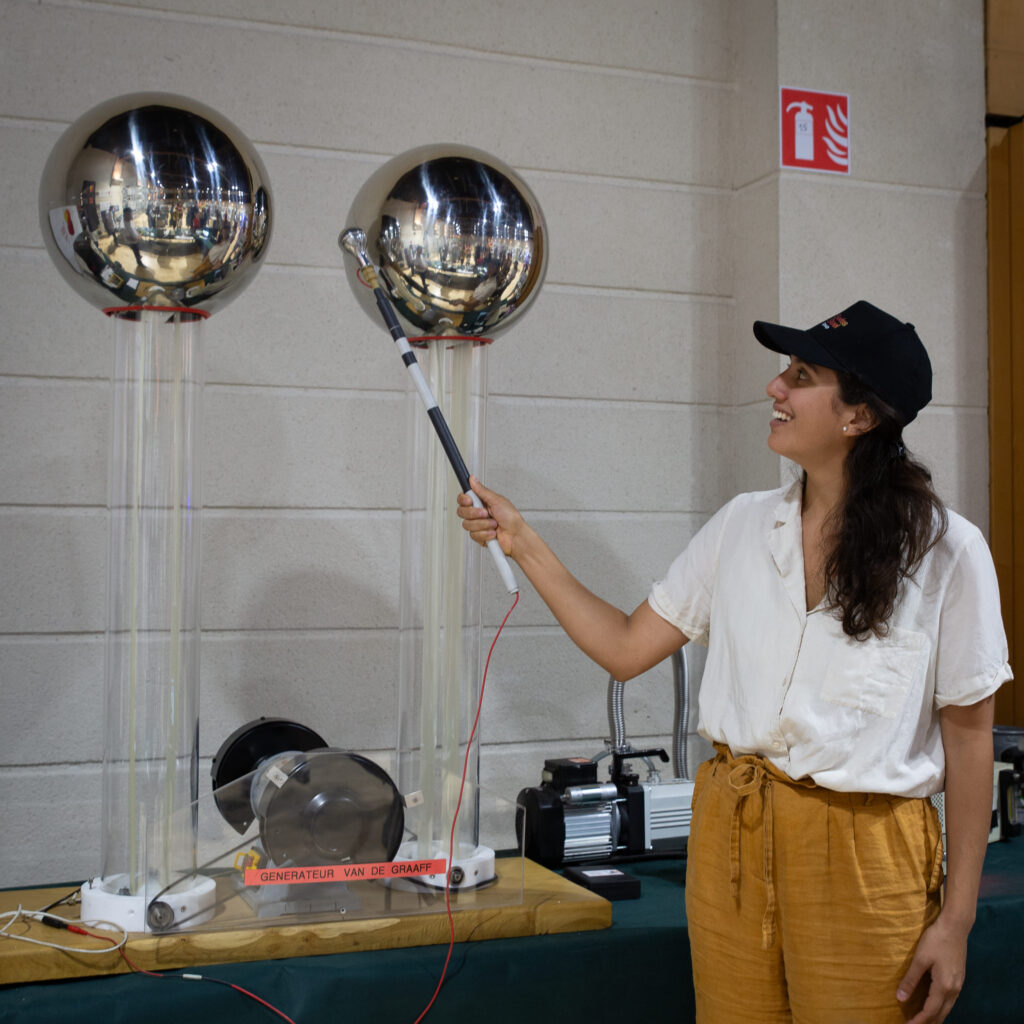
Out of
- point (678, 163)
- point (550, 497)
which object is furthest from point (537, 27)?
point (550, 497)

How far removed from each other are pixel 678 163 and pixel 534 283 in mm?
1300

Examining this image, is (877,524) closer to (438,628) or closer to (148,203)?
(438,628)

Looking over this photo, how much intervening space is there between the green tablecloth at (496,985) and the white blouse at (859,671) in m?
0.49

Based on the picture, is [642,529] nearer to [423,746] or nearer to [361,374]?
[361,374]

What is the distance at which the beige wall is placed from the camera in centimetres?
246

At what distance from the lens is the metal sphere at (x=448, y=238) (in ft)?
5.60

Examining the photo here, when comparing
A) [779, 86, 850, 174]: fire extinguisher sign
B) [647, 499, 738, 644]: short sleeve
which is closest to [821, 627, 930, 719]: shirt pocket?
[647, 499, 738, 644]: short sleeve

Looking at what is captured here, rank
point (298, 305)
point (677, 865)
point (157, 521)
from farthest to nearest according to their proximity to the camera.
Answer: point (298, 305) < point (677, 865) < point (157, 521)

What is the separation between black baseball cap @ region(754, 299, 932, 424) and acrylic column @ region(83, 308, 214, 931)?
882mm

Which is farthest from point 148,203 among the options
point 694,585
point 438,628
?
point 694,585

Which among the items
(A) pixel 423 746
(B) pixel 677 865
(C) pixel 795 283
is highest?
(C) pixel 795 283

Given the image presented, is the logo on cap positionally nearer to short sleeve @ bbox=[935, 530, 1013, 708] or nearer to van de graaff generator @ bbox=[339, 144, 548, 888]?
short sleeve @ bbox=[935, 530, 1013, 708]

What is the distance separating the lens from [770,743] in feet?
4.91

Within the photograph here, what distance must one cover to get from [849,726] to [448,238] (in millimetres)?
902
